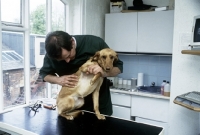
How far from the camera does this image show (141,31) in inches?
113

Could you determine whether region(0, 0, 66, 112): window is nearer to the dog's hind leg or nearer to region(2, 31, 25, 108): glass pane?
region(2, 31, 25, 108): glass pane

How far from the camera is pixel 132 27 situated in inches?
115

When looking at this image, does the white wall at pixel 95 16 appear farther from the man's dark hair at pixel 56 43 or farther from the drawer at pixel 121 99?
the man's dark hair at pixel 56 43

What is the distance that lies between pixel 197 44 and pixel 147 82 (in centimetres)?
145

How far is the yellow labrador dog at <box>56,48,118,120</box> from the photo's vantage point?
140 centimetres

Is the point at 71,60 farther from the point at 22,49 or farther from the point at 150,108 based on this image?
the point at 150,108

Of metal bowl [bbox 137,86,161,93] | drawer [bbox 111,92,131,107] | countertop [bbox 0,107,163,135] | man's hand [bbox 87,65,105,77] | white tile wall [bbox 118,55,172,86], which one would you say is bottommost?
drawer [bbox 111,92,131,107]

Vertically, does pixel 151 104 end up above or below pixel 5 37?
below

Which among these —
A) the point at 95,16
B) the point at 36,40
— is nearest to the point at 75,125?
the point at 36,40

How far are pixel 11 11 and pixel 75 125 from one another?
143 cm

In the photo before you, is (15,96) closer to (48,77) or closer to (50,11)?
(48,77)

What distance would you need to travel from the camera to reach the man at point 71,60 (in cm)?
134

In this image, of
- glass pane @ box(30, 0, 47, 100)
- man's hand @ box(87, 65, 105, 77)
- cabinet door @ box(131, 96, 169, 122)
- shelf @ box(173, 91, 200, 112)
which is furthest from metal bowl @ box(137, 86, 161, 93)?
man's hand @ box(87, 65, 105, 77)

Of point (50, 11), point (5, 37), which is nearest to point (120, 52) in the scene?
point (50, 11)
